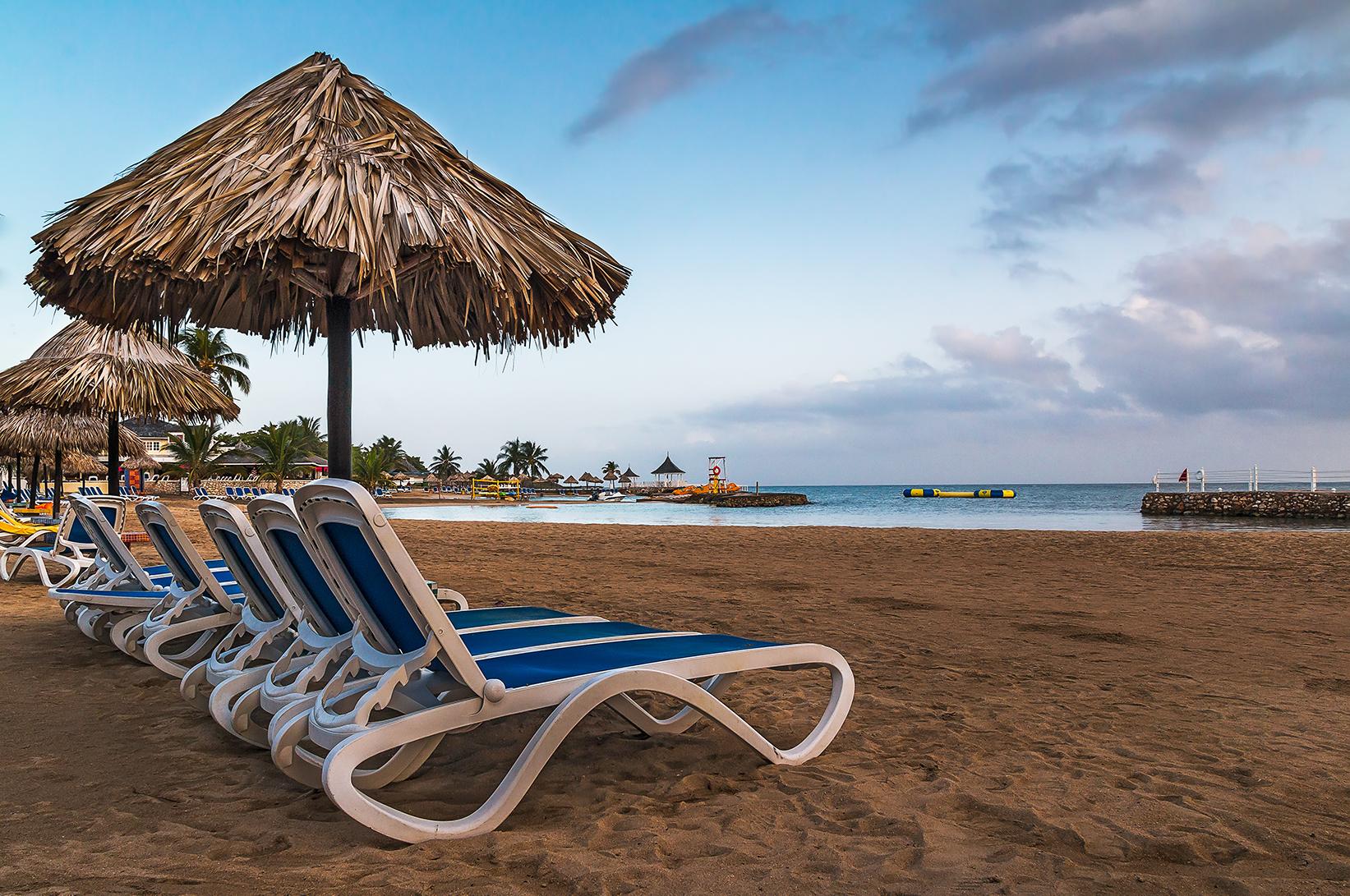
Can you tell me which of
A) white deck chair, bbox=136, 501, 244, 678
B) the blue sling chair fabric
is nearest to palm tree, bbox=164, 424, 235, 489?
white deck chair, bbox=136, 501, 244, 678

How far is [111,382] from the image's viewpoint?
1002 centimetres

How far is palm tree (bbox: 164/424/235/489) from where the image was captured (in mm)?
44344

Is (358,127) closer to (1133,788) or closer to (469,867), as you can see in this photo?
(469,867)

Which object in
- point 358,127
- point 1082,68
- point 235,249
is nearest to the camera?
point 235,249

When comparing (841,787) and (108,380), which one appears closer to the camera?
(841,787)

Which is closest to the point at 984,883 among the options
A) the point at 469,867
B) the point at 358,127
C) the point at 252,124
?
the point at 469,867

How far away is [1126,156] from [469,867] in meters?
21.8

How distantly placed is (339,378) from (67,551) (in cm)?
524

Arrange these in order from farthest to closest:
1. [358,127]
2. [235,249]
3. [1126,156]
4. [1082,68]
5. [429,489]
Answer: [429,489]
[1126,156]
[1082,68]
[358,127]
[235,249]

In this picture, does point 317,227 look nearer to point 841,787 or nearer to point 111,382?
point 841,787

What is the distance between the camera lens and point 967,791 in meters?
2.37

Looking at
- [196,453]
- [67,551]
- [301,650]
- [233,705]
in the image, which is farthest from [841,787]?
[196,453]

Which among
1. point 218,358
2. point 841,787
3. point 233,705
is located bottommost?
point 841,787

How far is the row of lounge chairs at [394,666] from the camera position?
1961mm
